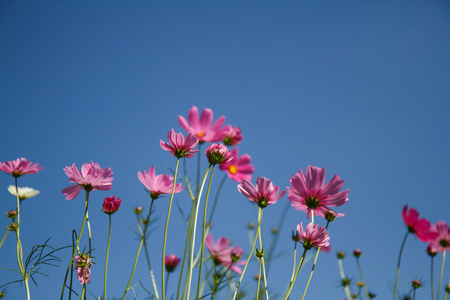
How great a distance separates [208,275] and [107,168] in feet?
1.68

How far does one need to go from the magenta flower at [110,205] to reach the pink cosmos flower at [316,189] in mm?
392

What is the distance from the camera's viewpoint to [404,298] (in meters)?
1.70

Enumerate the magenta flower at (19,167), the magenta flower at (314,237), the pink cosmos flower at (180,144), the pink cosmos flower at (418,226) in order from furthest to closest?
the pink cosmos flower at (418,226) < the magenta flower at (19,167) < the pink cosmos flower at (180,144) < the magenta flower at (314,237)

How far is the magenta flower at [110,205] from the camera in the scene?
2.28ft

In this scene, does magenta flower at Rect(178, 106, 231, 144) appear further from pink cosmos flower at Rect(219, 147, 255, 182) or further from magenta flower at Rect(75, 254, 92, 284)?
magenta flower at Rect(75, 254, 92, 284)

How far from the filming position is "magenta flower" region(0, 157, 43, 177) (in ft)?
2.92

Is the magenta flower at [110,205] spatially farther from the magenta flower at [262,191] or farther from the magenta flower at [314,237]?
the magenta flower at [314,237]

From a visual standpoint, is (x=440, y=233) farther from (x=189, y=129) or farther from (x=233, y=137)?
(x=189, y=129)

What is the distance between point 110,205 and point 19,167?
0.41m

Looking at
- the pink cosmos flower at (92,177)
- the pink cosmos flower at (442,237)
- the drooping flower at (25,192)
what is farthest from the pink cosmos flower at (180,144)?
the pink cosmos flower at (442,237)

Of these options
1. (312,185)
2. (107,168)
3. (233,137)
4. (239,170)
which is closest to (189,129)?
(233,137)

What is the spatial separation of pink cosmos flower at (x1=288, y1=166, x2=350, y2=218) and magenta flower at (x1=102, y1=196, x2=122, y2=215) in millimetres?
392

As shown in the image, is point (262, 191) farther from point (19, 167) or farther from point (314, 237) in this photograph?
point (19, 167)

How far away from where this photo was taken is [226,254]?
1321 millimetres
